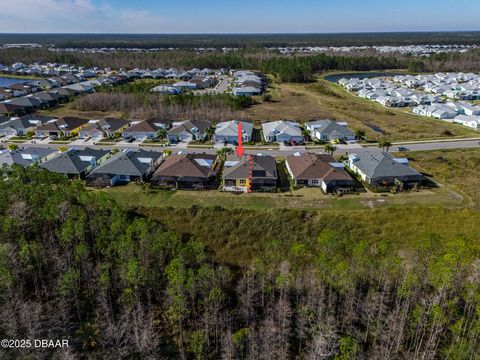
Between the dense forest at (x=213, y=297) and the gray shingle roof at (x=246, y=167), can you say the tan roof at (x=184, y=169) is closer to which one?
the gray shingle roof at (x=246, y=167)

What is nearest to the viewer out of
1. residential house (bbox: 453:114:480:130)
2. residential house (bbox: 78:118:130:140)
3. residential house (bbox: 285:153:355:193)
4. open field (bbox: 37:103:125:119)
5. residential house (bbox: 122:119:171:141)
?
residential house (bbox: 285:153:355:193)

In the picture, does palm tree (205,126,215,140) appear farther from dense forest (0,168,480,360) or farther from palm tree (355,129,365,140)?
dense forest (0,168,480,360)

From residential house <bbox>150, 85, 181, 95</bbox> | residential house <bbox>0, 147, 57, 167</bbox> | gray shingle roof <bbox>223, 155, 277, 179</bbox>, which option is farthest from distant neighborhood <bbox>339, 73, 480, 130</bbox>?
residential house <bbox>0, 147, 57, 167</bbox>

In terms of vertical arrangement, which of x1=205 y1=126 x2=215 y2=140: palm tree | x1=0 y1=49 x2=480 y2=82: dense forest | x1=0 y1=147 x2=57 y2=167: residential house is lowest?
x1=0 y1=147 x2=57 y2=167: residential house

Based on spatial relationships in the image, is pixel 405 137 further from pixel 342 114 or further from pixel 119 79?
pixel 119 79

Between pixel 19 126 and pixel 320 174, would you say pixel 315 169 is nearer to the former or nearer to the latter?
pixel 320 174

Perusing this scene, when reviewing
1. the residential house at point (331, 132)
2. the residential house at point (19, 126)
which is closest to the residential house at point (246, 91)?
the residential house at point (331, 132)

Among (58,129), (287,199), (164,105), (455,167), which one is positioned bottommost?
(287,199)

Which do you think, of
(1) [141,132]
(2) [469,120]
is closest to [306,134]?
(1) [141,132]
